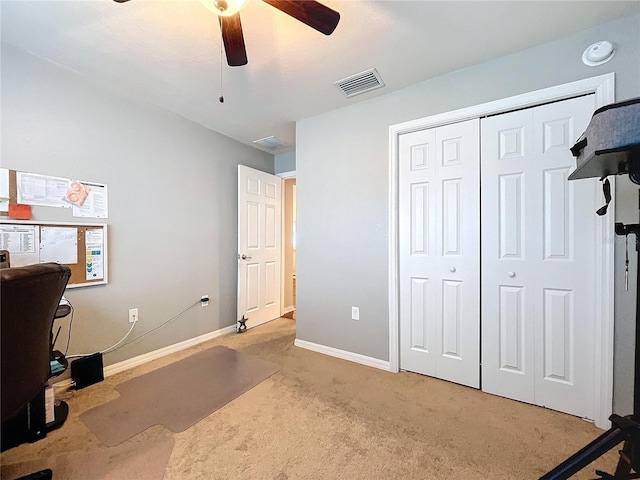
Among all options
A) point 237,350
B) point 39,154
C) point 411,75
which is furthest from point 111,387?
point 411,75

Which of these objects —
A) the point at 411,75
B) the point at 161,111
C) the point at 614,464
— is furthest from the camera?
the point at 161,111

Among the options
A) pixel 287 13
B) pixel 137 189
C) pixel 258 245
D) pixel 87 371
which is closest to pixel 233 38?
pixel 287 13

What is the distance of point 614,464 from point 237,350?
2656 millimetres

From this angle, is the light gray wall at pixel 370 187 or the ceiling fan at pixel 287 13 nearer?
the ceiling fan at pixel 287 13

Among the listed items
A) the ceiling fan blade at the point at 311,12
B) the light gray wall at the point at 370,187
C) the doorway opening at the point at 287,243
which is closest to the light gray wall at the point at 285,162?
the doorway opening at the point at 287,243

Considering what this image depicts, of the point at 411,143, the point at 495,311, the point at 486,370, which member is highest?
the point at 411,143

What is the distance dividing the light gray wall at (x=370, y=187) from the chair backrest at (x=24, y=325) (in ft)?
6.29

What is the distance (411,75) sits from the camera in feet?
6.61

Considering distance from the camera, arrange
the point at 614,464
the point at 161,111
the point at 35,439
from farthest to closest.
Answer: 1. the point at 161,111
2. the point at 35,439
3. the point at 614,464

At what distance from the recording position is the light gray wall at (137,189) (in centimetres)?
184

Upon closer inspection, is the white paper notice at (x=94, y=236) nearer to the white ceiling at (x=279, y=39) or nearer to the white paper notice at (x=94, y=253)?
the white paper notice at (x=94, y=253)

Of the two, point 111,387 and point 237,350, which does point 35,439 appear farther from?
point 237,350

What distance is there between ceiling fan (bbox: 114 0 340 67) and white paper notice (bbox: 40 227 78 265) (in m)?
1.64

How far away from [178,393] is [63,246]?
139 centimetres
